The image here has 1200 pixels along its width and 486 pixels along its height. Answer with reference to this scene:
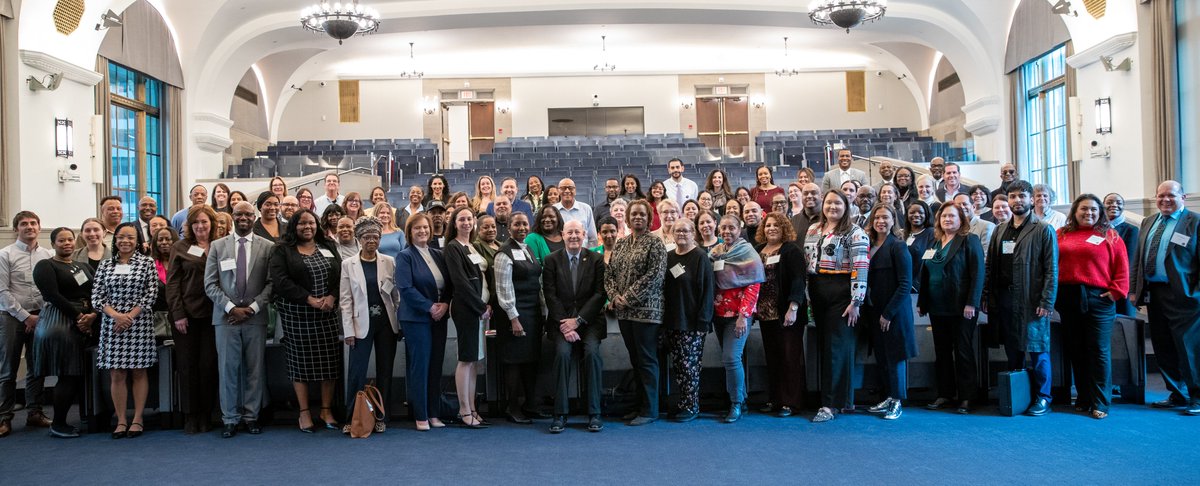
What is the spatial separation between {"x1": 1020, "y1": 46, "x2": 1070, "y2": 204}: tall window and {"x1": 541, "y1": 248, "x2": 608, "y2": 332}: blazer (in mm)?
9151

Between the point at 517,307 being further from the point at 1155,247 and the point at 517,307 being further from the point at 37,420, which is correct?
the point at 1155,247

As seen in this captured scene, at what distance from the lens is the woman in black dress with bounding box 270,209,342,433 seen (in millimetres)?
4125

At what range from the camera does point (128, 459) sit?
372 cm

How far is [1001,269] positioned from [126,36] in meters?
11.2

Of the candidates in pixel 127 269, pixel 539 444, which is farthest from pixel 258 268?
pixel 539 444

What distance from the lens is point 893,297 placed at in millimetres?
4199

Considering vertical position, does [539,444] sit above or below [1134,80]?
below

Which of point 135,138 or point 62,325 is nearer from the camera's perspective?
point 62,325

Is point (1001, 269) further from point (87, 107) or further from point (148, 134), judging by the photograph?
point (148, 134)

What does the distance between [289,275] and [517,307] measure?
118cm

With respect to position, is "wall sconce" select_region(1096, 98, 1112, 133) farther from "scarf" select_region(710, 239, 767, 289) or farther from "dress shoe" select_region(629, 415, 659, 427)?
"dress shoe" select_region(629, 415, 659, 427)

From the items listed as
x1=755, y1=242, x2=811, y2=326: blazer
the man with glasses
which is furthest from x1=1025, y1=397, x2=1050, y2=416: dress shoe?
the man with glasses

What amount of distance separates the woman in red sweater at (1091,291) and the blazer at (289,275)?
4.03m

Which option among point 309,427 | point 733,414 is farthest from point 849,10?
point 309,427
